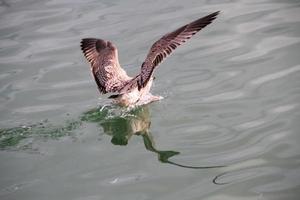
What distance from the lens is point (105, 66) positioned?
8.92 meters

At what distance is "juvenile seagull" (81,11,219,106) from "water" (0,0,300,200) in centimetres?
38

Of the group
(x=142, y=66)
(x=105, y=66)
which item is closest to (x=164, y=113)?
(x=142, y=66)

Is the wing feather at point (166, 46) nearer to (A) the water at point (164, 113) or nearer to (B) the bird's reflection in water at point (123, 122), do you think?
(B) the bird's reflection in water at point (123, 122)

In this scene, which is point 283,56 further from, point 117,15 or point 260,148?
point 117,15

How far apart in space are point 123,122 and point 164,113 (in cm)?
63

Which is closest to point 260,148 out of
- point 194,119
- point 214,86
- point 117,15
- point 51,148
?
point 194,119

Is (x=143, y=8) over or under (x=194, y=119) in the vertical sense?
over

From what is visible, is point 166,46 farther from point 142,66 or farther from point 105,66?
point 105,66

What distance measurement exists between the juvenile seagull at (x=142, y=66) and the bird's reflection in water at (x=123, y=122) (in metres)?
0.19

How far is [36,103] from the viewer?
9297mm

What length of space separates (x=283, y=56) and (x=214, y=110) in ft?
6.86

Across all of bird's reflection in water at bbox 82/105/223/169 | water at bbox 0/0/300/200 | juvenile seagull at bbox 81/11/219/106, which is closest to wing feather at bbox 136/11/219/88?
juvenile seagull at bbox 81/11/219/106

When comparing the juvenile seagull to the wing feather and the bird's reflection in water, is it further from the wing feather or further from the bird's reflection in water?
the bird's reflection in water

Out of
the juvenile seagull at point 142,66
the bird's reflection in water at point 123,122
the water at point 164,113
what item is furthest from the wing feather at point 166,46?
the water at point 164,113
